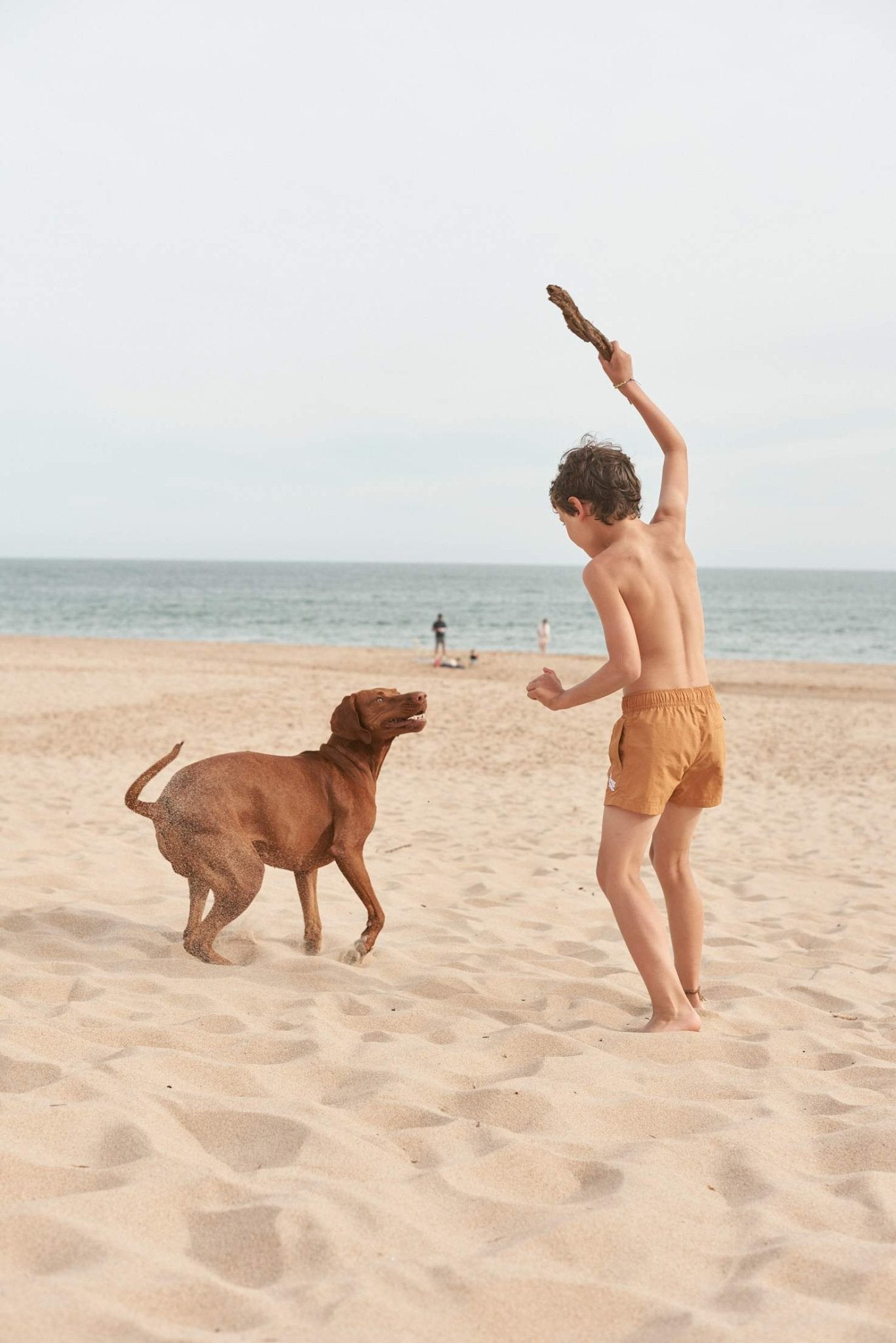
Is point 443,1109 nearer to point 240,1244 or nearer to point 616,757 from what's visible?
point 240,1244

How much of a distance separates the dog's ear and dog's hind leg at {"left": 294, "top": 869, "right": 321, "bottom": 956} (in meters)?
0.64

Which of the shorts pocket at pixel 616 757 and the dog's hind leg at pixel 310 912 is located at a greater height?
the shorts pocket at pixel 616 757

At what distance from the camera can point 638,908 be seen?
388 cm

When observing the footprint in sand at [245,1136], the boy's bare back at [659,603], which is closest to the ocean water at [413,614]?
the boy's bare back at [659,603]

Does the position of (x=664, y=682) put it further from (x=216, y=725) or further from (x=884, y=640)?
(x=884, y=640)

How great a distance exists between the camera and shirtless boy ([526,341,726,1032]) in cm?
381

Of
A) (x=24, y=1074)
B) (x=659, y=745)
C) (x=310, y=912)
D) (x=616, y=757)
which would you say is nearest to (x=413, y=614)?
(x=310, y=912)

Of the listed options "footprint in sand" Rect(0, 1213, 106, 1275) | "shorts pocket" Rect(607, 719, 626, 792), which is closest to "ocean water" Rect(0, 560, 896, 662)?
"shorts pocket" Rect(607, 719, 626, 792)

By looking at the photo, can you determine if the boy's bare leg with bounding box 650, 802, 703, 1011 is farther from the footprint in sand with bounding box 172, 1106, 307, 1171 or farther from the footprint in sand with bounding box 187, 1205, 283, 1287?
the footprint in sand with bounding box 187, 1205, 283, 1287

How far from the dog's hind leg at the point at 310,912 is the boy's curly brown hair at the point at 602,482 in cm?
207

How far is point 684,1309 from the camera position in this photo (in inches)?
84.1

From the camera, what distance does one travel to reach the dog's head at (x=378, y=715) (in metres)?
4.64

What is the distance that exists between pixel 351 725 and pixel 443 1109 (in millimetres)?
1909

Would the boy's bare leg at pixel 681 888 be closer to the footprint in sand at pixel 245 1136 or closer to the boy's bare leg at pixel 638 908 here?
the boy's bare leg at pixel 638 908
